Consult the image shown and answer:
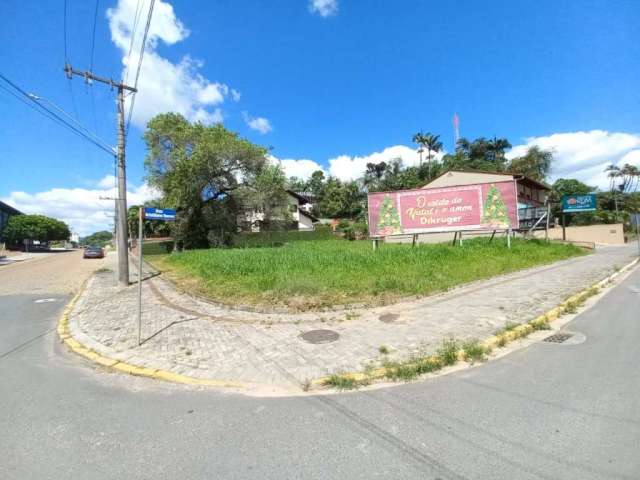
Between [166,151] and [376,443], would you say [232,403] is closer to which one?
[376,443]

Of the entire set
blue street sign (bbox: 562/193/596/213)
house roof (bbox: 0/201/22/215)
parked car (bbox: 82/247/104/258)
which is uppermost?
house roof (bbox: 0/201/22/215)

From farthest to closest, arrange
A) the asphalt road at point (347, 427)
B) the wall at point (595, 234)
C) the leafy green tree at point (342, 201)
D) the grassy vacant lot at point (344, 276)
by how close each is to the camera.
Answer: the leafy green tree at point (342, 201) < the wall at point (595, 234) < the grassy vacant lot at point (344, 276) < the asphalt road at point (347, 427)

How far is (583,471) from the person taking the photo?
2475mm

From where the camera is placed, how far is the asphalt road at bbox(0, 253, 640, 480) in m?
2.64

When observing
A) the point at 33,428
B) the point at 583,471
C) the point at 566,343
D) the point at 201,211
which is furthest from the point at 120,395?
the point at 201,211

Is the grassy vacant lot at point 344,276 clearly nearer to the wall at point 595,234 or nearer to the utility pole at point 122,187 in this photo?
the utility pole at point 122,187

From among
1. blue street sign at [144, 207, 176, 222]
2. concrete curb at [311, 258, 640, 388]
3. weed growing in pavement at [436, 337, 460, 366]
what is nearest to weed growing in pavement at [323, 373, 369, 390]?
concrete curb at [311, 258, 640, 388]

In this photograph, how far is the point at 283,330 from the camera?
645cm

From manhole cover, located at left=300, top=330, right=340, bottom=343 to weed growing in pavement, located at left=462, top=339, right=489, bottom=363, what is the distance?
7.09 ft

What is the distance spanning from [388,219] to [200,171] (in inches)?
654

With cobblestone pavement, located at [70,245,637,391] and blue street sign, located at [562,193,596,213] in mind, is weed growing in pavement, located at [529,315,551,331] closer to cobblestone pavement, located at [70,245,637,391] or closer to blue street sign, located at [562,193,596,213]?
cobblestone pavement, located at [70,245,637,391]

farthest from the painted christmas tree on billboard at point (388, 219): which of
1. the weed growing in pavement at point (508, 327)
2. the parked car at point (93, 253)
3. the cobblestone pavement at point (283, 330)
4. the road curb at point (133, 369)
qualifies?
the parked car at point (93, 253)

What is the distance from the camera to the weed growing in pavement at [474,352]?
189 inches

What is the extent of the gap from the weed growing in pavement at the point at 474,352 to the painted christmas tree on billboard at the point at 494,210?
1441cm
